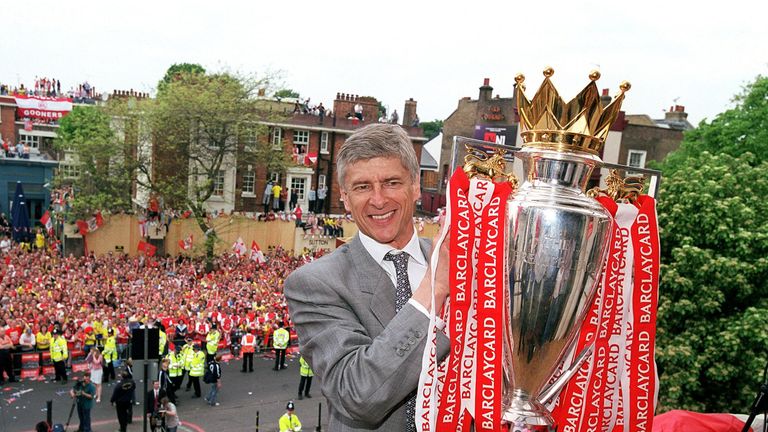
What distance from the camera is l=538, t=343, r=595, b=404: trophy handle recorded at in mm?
2207

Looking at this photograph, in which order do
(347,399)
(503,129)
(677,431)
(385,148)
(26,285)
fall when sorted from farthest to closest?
(503,129) < (26,285) < (677,431) < (385,148) < (347,399)

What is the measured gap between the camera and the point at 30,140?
47.8 meters

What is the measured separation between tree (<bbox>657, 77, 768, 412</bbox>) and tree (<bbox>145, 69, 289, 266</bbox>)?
19699mm

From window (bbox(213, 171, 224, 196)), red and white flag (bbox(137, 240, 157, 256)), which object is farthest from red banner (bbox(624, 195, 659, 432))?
window (bbox(213, 171, 224, 196))

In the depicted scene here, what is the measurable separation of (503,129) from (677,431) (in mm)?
31315

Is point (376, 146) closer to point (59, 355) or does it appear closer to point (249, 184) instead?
point (59, 355)

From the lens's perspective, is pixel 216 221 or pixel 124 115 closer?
pixel 124 115

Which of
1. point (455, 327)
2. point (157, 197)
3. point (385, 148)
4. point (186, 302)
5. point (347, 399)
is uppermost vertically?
point (385, 148)

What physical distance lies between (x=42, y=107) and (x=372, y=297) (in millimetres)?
55325

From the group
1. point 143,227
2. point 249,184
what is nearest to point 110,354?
point 143,227

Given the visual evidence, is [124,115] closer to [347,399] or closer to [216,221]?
[216,221]

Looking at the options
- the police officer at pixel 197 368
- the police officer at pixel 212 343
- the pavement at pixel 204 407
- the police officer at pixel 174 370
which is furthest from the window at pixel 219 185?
the police officer at pixel 197 368

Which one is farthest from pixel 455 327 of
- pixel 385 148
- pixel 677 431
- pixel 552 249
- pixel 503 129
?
pixel 503 129

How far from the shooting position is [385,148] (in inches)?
80.7
